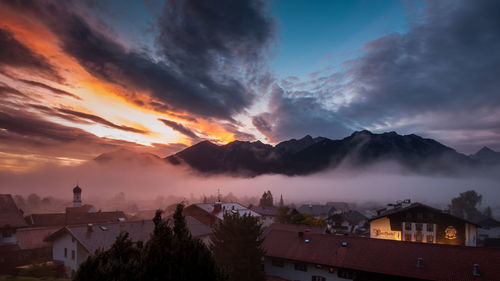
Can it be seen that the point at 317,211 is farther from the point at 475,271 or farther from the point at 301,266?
the point at 475,271

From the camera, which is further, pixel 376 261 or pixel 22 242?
pixel 22 242

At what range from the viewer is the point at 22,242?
172ft

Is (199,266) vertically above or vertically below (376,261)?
above

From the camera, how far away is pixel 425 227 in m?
52.7

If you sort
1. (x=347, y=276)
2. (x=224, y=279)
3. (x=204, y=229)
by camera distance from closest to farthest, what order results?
1. (x=224, y=279)
2. (x=347, y=276)
3. (x=204, y=229)

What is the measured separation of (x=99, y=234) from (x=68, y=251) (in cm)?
523

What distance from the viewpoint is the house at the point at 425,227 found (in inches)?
1981

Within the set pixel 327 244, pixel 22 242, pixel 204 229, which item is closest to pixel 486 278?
pixel 327 244

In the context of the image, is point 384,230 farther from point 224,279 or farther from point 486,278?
point 224,279

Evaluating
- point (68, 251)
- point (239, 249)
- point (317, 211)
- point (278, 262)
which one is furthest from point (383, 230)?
point (317, 211)

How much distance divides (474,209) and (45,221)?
19376 centimetres

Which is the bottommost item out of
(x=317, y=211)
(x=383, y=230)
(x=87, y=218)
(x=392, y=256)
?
(x=317, y=211)

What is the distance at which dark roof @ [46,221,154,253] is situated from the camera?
42.9 meters

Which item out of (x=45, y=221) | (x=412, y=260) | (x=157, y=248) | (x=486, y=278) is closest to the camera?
(x=157, y=248)
